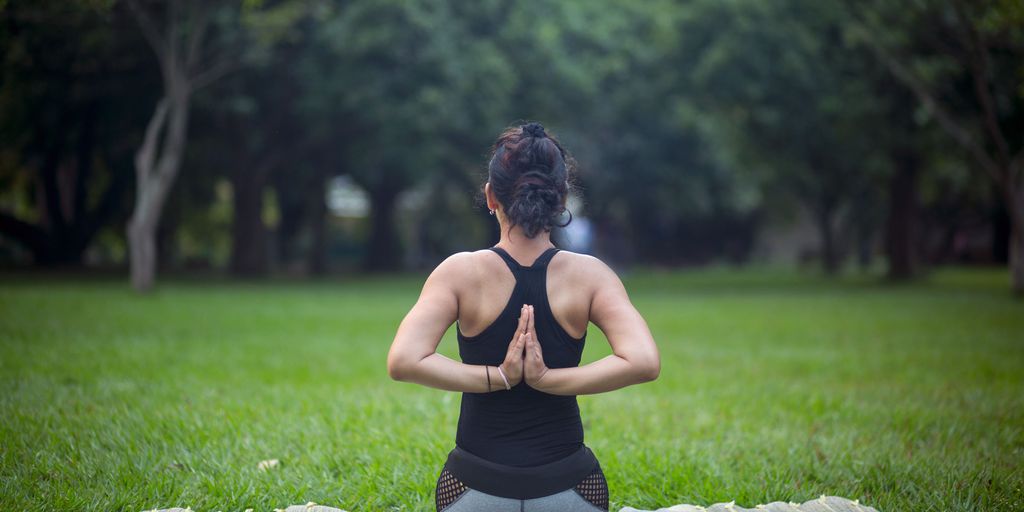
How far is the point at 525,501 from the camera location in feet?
11.0

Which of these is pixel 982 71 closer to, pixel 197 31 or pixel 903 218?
pixel 903 218

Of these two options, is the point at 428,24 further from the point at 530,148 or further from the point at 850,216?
the point at 850,216

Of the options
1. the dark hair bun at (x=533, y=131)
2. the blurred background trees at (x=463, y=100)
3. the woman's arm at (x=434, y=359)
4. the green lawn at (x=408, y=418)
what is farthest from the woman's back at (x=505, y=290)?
the blurred background trees at (x=463, y=100)

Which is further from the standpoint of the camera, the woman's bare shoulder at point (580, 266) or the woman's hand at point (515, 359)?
the woman's bare shoulder at point (580, 266)

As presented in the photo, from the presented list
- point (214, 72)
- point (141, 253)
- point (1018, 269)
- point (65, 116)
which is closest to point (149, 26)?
point (214, 72)

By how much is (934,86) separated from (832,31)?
5.79 meters

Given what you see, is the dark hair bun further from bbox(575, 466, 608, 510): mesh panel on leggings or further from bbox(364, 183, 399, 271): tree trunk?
bbox(364, 183, 399, 271): tree trunk

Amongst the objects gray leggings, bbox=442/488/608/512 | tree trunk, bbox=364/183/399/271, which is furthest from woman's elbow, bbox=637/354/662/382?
tree trunk, bbox=364/183/399/271

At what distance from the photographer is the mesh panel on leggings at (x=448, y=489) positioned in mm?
3454

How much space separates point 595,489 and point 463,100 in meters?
23.4

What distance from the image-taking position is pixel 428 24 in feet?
80.9

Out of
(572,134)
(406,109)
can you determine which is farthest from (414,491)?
(572,134)

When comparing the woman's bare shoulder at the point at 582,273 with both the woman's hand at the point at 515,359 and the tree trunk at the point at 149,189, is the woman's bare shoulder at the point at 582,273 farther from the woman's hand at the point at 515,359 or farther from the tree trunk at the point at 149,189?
the tree trunk at the point at 149,189

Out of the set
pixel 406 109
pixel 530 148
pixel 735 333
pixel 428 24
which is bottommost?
pixel 735 333
